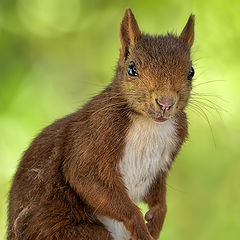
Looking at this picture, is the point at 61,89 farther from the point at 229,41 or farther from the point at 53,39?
the point at 229,41

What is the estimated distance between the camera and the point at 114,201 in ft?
14.8

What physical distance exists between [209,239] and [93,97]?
9.08 feet

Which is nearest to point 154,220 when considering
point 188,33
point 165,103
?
point 165,103

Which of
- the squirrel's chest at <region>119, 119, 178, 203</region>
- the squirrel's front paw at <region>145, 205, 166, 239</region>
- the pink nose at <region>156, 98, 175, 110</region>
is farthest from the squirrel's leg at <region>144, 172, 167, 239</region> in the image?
the pink nose at <region>156, 98, 175, 110</region>

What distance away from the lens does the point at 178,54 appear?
14.4ft

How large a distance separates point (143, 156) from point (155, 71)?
698 mm

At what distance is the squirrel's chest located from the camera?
464 centimetres

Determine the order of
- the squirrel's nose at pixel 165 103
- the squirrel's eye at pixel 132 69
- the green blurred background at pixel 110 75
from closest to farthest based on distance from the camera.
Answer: the squirrel's nose at pixel 165 103
the squirrel's eye at pixel 132 69
the green blurred background at pixel 110 75

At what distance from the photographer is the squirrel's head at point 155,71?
166 inches

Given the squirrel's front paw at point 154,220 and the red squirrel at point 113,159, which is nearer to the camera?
the red squirrel at point 113,159

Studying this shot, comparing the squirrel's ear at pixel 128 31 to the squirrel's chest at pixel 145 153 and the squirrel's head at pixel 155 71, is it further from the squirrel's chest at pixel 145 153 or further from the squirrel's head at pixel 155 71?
the squirrel's chest at pixel 145 153

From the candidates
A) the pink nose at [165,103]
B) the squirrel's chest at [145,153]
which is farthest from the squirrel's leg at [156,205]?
the pink nose at [165,103]

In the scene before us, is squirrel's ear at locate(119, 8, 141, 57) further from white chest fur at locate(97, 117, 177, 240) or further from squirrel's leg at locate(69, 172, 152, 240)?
squirrel's leg at locate(69, 172, 152, 240)

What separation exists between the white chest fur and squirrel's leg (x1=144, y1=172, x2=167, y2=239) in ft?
0.26
